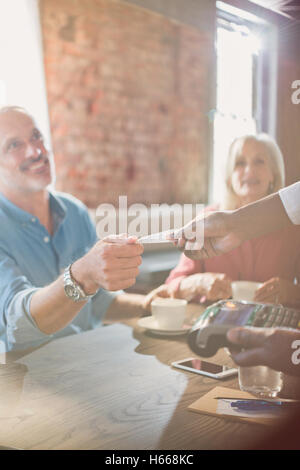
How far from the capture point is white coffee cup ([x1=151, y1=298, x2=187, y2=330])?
87cm

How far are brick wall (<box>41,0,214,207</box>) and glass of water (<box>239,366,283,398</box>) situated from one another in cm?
117

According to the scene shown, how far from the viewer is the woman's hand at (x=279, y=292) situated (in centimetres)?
66

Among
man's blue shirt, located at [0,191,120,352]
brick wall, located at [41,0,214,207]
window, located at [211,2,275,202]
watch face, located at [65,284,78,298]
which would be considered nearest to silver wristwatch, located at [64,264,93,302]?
watch face, located at [65,284,78,298]

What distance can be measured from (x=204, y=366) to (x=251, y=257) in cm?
31

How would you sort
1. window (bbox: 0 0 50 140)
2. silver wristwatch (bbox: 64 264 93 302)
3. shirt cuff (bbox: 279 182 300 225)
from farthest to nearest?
window (bbox: 0 0 50 140), silver wristwatch (bbox: 64 264 93 302), shirt cuff (bbox: 279 182 300 225)

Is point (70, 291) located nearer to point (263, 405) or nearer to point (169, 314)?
point (169, 314)

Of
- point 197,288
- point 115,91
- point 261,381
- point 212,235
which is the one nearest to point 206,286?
point 197,288

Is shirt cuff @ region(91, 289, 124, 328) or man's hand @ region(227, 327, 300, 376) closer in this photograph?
man's hand @ region(227, 327, 300, 376)

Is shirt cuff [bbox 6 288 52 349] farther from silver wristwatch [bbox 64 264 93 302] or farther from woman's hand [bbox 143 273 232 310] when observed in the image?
woman's hand [bbox 143 273 232 310]

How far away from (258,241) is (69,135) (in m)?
1.39

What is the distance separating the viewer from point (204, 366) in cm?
71

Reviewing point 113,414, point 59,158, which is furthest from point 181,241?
point 59,158

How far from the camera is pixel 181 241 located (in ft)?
2.30

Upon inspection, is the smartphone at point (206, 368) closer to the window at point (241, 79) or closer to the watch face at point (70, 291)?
the watch face at point (70, 291)
